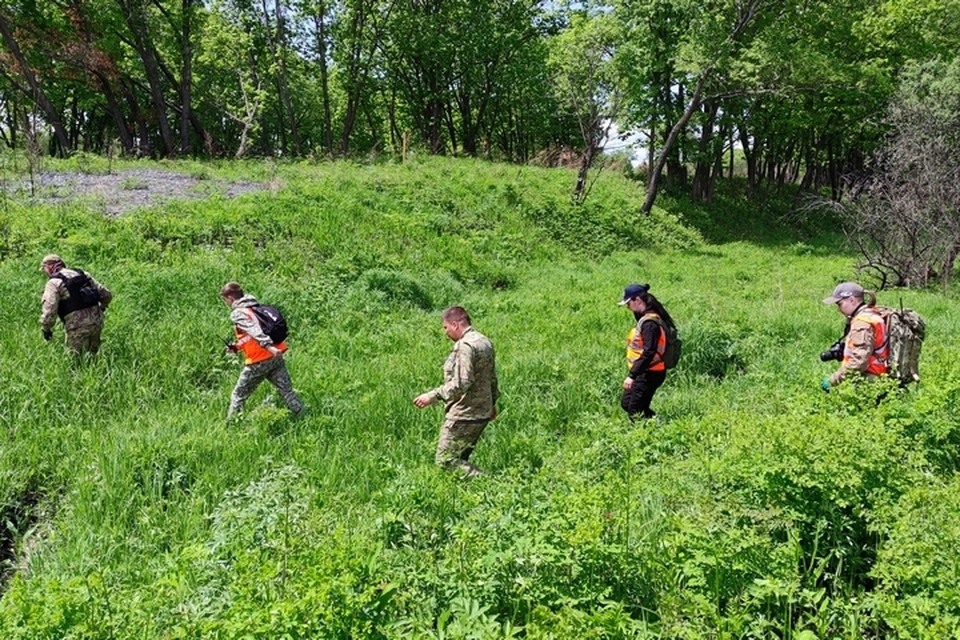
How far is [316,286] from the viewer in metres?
10.7

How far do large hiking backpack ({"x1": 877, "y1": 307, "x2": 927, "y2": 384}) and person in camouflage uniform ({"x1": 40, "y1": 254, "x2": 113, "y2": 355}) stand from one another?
27.8 feet

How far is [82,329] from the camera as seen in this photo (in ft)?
23.1

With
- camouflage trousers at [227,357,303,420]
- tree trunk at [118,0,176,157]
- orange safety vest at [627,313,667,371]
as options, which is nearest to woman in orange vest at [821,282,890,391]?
orange safety vest at [627,313,667,371]

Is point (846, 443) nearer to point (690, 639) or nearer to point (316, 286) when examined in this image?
point (690, 639)

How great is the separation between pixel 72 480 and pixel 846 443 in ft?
18.8

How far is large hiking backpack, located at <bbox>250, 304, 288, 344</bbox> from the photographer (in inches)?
246

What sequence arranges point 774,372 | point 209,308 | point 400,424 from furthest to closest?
point 209,308, point 774,372, point 400,424

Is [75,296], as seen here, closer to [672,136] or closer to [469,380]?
[469,380]

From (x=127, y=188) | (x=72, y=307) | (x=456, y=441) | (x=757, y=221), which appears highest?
(x=127, y=188)

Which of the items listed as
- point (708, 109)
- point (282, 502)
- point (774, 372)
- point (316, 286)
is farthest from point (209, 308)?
point (708, 109)

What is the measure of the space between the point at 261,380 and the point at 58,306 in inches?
107

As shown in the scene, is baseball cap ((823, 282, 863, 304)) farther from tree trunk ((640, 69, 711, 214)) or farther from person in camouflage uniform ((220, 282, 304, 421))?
tree trunk ((640, 69, 711, 214))

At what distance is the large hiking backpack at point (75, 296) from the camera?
691 centimetres

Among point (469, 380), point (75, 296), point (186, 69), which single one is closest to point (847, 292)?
point (469, 380)
